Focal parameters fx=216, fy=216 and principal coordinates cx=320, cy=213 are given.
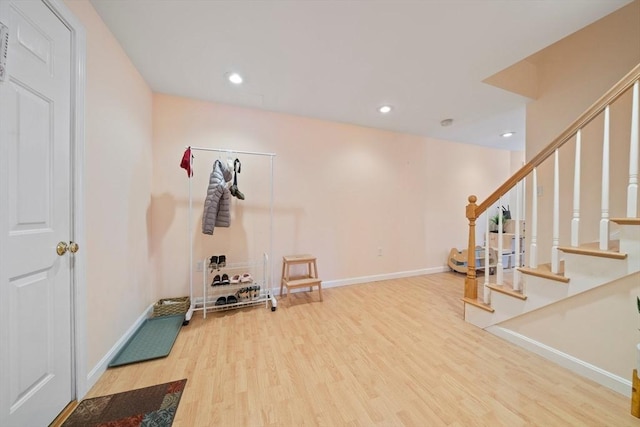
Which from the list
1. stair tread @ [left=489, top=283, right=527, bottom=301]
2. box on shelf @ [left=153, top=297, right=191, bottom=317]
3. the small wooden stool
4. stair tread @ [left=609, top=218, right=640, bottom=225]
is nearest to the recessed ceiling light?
the small wooden stool

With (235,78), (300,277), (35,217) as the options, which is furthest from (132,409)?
(235,78)

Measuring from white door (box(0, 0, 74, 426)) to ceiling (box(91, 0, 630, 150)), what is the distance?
652 mm

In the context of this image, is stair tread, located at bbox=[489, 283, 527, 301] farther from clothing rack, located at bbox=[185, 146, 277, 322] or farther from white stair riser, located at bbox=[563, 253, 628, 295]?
clothing rack, located at bbox=[185, 146, 277, 322]

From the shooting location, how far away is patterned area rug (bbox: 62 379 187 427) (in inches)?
45.5

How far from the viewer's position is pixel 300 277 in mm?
2953

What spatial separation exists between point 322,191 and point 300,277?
4.11ft

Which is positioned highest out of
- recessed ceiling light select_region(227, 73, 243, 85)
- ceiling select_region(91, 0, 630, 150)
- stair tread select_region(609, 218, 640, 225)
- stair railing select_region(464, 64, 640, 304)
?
ceiling select_region(91, 0, 630, 150)

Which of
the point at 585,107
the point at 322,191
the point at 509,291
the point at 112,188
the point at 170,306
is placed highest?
the point at 585,107

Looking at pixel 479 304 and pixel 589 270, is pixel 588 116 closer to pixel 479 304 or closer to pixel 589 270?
pixel 589 270

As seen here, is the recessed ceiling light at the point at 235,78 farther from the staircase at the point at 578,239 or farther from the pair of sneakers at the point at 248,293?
the staircase at the point at 578,239

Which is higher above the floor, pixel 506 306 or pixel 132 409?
pixel 506 306

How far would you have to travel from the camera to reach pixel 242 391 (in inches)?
53.6

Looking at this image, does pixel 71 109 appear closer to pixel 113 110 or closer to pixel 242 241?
pixel 113 110

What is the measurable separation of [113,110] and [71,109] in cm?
46
